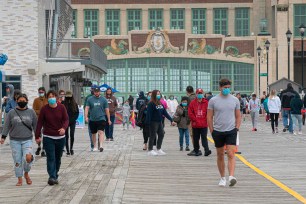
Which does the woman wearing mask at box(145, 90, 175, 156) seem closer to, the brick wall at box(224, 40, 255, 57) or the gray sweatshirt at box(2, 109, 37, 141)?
the gray sweatshirt at box(2, 109, 37, 141)

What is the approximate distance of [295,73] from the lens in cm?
7944

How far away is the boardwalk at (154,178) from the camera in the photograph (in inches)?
571

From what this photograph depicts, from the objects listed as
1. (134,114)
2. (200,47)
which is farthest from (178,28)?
(134,114)

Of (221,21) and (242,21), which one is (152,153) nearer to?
(221,21)

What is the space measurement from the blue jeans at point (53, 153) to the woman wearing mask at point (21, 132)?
0.29 metres

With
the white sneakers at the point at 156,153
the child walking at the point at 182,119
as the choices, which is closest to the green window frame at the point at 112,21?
the child walking at the point at 182,119

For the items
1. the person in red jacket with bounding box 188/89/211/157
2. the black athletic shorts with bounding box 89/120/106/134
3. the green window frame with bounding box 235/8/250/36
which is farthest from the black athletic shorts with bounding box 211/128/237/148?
the green window frame with bounding box 235/8/250/36

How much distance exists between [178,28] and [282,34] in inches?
387

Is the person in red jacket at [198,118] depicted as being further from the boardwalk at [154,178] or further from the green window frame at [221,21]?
the green window frame at [221,21]

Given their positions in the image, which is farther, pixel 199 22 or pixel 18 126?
pixel 199 22

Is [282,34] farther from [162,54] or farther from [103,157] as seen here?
[103,157]

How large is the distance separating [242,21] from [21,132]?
6370 centimetres

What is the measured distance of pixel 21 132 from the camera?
666 inches

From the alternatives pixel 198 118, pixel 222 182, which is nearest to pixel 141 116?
pixel 198 118
